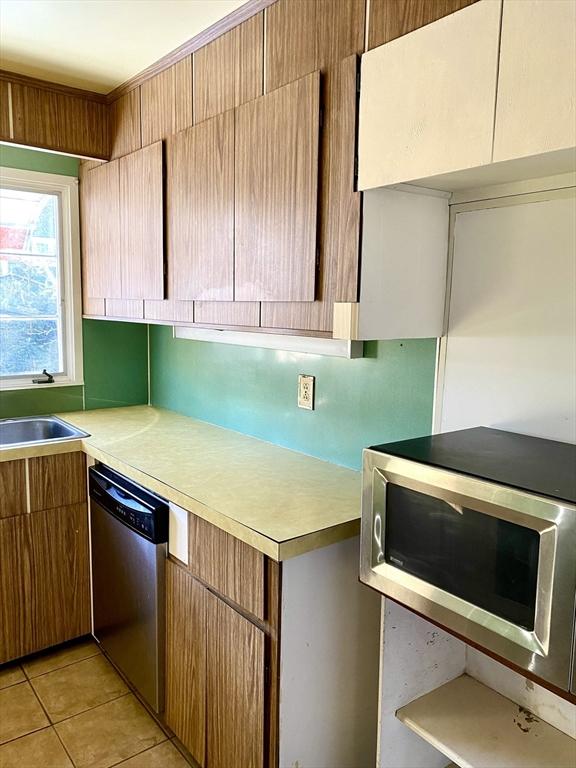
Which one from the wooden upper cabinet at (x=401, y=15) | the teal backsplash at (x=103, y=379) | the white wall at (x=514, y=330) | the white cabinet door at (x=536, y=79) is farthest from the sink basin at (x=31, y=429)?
the white cabinet door at (x=536, y=79)

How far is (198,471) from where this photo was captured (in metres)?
1.92

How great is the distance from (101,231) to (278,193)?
129 cm

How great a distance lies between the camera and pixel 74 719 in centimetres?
204

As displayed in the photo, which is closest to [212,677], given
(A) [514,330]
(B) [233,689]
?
(B) [233,689]

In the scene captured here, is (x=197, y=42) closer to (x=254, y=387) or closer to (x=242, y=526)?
(x=254, y=387)

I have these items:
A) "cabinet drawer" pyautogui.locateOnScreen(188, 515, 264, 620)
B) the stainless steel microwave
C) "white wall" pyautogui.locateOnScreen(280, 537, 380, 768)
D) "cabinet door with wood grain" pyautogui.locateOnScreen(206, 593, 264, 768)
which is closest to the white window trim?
"cabinet drawer" pyautogui.locateOnScreen(188, 515, 264, 620)

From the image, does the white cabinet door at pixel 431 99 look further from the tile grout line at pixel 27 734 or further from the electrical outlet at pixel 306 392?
the tile grout line at pixel 27 734

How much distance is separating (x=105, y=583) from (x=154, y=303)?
3.70 ft

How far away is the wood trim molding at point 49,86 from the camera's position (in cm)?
220

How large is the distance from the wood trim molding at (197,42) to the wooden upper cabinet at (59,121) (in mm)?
142

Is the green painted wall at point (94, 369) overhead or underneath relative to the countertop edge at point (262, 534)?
overhead

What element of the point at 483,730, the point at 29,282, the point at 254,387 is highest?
the point at 29,282

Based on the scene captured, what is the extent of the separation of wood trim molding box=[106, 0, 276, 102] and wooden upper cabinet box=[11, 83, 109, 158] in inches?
5.6

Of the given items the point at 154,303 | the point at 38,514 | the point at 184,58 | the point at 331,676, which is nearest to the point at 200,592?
the point at 331,676
